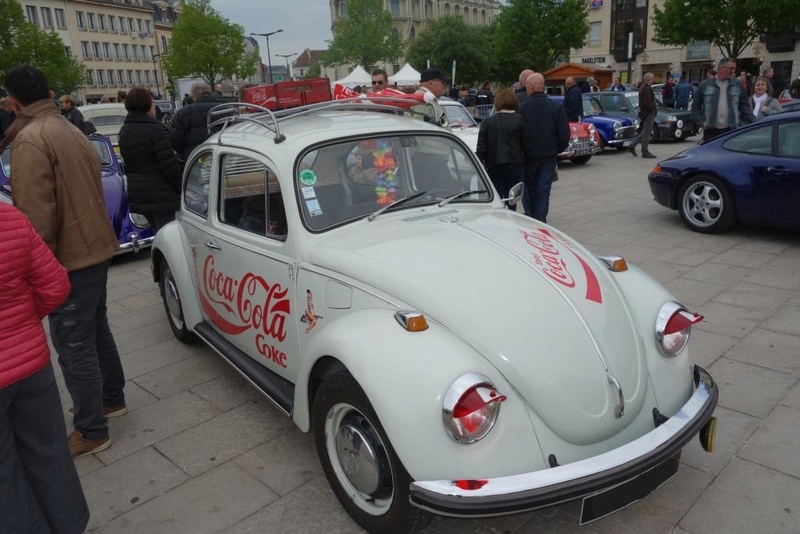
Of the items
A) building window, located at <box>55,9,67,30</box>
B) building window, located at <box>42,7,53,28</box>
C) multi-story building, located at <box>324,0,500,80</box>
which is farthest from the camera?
multi-story building, located at <box>324,0,500,80</box>

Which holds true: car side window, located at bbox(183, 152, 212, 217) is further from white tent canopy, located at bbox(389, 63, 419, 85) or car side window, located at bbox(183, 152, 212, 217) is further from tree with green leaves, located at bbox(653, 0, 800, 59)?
tree with green leaves, located at bbox(653, 0, 800, 59)

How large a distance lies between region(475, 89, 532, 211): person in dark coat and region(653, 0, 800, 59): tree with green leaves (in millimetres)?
26989

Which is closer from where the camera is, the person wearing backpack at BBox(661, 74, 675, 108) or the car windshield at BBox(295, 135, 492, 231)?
Result: the car windshield at BBox(295, 135, 492, 231)

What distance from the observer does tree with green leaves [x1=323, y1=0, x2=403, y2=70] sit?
239 feet

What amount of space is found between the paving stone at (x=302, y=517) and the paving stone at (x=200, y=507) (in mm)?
50

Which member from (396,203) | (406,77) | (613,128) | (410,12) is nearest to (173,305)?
(396,203)

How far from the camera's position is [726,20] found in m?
29.3

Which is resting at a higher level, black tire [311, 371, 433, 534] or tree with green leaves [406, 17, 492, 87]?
tree with green leaves [406, 17, 492, 87]

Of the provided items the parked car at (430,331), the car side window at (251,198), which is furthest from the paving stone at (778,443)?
the car side window at (251,198)

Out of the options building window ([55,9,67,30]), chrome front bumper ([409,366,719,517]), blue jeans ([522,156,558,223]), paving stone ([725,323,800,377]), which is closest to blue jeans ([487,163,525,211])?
blue jeans ([522,156,558,223])

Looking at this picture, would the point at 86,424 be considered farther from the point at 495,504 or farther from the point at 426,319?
the point at 495,504

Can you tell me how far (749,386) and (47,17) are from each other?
83116mm

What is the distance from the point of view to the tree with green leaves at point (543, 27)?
132 ft

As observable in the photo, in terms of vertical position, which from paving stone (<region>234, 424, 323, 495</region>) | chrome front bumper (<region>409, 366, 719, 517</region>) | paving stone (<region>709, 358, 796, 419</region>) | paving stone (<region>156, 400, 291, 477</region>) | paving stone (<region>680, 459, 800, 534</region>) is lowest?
paving stone (<region>156, 400, 291, 477</region>)
